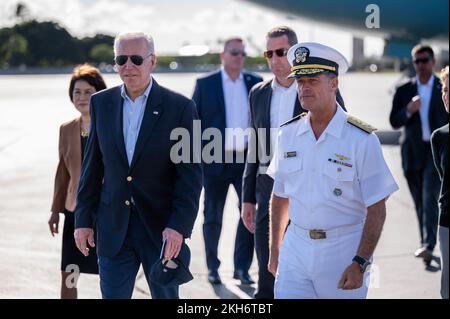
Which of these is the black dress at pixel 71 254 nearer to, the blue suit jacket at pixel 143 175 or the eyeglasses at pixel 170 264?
the blue suit jacket at pixel 143 175

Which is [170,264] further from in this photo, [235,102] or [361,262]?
[235,102]

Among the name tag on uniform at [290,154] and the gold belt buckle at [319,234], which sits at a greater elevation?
the name tag on uniform at [290,154]

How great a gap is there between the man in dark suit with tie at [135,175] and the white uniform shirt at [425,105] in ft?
13.0

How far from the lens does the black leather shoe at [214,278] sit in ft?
20.9

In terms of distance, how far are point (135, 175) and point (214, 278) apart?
96.3 inches

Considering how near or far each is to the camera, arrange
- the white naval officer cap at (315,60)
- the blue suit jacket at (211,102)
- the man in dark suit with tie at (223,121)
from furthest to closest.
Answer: the blue suit jacket at (211,102)
the man in dark suit with tie at (223,121)
the white naval officer cap at (315,60)

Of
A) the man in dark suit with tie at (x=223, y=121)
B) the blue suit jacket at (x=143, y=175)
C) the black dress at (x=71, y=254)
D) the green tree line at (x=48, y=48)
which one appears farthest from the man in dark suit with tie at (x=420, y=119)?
the green tree line at (x=48, y=48)

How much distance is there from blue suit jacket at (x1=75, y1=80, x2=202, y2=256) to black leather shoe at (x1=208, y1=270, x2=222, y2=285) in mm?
2234

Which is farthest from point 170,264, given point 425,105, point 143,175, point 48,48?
point 48,48

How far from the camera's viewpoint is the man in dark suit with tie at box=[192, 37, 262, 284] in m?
6.73

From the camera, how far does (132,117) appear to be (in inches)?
165

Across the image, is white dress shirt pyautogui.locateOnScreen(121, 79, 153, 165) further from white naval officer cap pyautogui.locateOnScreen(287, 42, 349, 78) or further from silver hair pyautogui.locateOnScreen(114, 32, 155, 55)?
white naval officer cap pyautogui.locateOnScreen(287, 42, 349, 78)

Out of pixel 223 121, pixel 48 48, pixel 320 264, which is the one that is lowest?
pixel 320 264

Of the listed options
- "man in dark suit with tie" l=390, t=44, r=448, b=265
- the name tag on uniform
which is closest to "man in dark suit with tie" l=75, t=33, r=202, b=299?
the name tag on uniform
